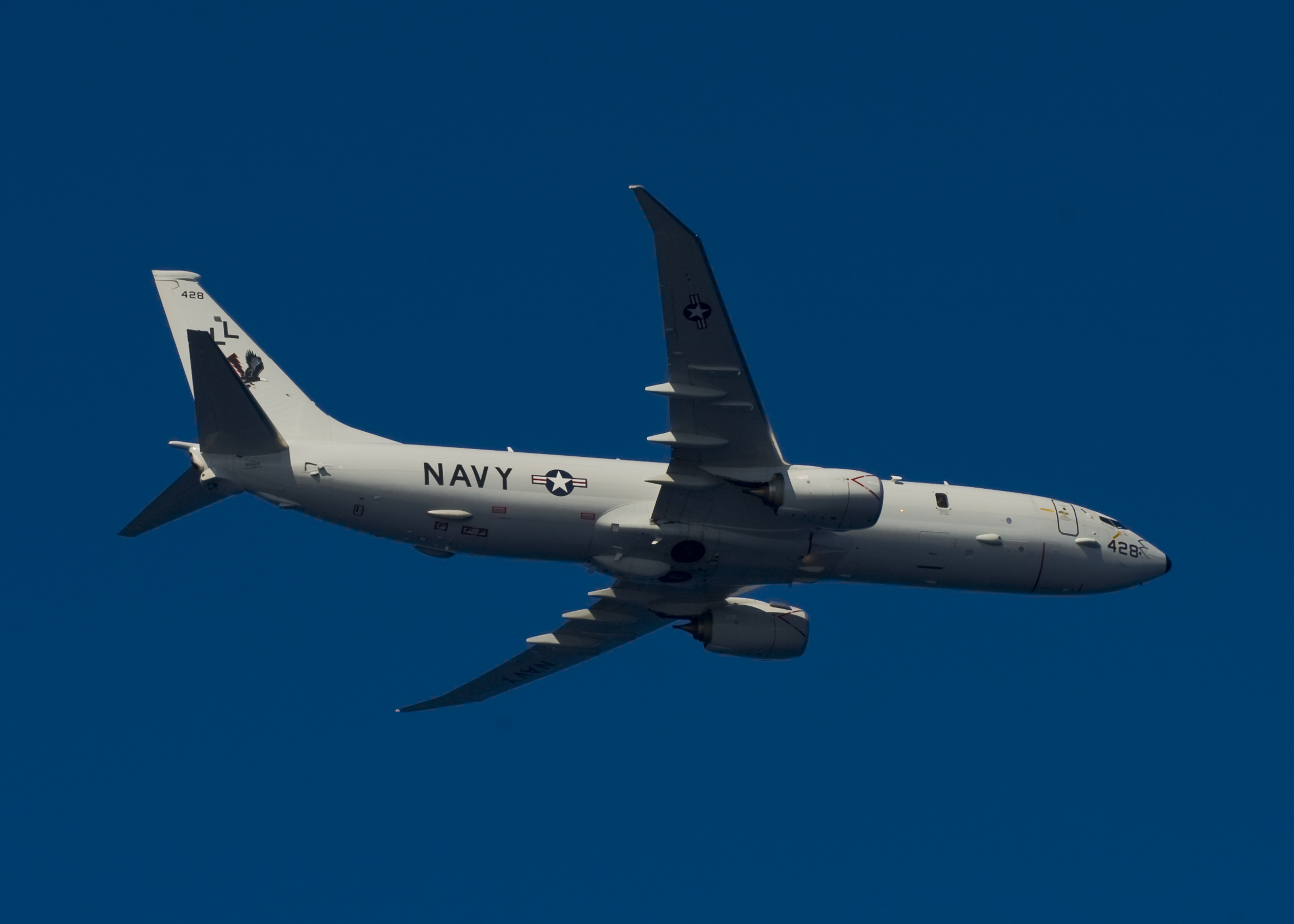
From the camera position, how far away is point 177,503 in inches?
1705

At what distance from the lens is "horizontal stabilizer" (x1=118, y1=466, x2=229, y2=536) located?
43.0 metres

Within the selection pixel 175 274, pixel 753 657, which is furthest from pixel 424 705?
pixel 175 274

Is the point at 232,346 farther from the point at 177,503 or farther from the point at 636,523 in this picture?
the point at 636,523

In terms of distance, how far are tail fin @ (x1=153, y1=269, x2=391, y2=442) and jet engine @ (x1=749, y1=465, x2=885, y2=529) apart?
1174cm

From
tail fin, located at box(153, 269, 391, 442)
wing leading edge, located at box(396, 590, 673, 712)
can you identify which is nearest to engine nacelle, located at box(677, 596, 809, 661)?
wing leading edge, located at box(396, 590, 673, 712)

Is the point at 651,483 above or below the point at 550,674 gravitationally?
above

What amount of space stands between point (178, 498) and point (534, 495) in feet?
28.0

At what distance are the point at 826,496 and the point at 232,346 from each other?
633 inches

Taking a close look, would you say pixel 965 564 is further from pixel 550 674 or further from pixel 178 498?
pixel 178 498

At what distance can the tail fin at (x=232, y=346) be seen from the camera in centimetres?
4575

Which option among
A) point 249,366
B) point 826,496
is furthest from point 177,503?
point 826,496

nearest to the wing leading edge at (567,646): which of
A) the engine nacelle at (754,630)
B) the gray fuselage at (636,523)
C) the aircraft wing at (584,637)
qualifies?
the aircraft wing at (584,637)

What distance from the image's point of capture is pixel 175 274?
4753 centimetres

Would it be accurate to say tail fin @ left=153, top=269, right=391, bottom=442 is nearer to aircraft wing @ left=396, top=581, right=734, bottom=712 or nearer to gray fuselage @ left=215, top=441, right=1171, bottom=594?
gray fuselage @ left=215, top=441, right=1171, bottom=594
